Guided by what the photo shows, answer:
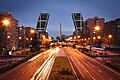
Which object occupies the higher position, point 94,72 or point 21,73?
point 21,73

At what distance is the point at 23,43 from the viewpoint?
16775cm

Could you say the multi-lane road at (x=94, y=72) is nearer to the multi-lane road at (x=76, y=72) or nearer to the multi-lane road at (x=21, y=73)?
the multi-lane road at (x=76, y=72)

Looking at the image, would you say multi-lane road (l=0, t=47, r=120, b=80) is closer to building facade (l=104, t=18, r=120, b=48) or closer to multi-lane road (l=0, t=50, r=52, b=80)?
multi-lane road (l=0, t=50, r=52, b=80)

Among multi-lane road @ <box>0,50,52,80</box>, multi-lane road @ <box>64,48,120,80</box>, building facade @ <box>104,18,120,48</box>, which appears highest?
building facade @ <box>104,18,120,48</box>

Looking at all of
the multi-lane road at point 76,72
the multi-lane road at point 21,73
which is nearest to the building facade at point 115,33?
the multi-lane road at point 76,72

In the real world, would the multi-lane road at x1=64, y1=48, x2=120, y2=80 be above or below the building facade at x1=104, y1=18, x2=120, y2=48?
below

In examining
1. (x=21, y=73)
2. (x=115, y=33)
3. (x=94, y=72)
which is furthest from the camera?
Answer: (x=115, y=33)

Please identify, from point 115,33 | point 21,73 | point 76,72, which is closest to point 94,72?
point 76,72

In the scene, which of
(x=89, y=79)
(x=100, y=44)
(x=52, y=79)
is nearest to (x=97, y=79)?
(x=89, y=79)

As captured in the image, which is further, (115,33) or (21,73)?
(115,33)

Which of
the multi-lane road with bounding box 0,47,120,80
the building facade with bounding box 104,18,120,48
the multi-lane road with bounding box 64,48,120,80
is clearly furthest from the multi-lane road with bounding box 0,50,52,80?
the building facade with bounding box 104,18,120,48

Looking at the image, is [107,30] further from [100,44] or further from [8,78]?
[8,78]

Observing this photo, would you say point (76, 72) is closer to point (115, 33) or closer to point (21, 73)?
point (21, 73)

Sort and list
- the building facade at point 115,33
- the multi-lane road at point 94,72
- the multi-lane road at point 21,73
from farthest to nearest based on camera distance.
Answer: the building facade at point 115,33 < the multi-lane road at point 94,72 < the multi-lane road at point 21,73
